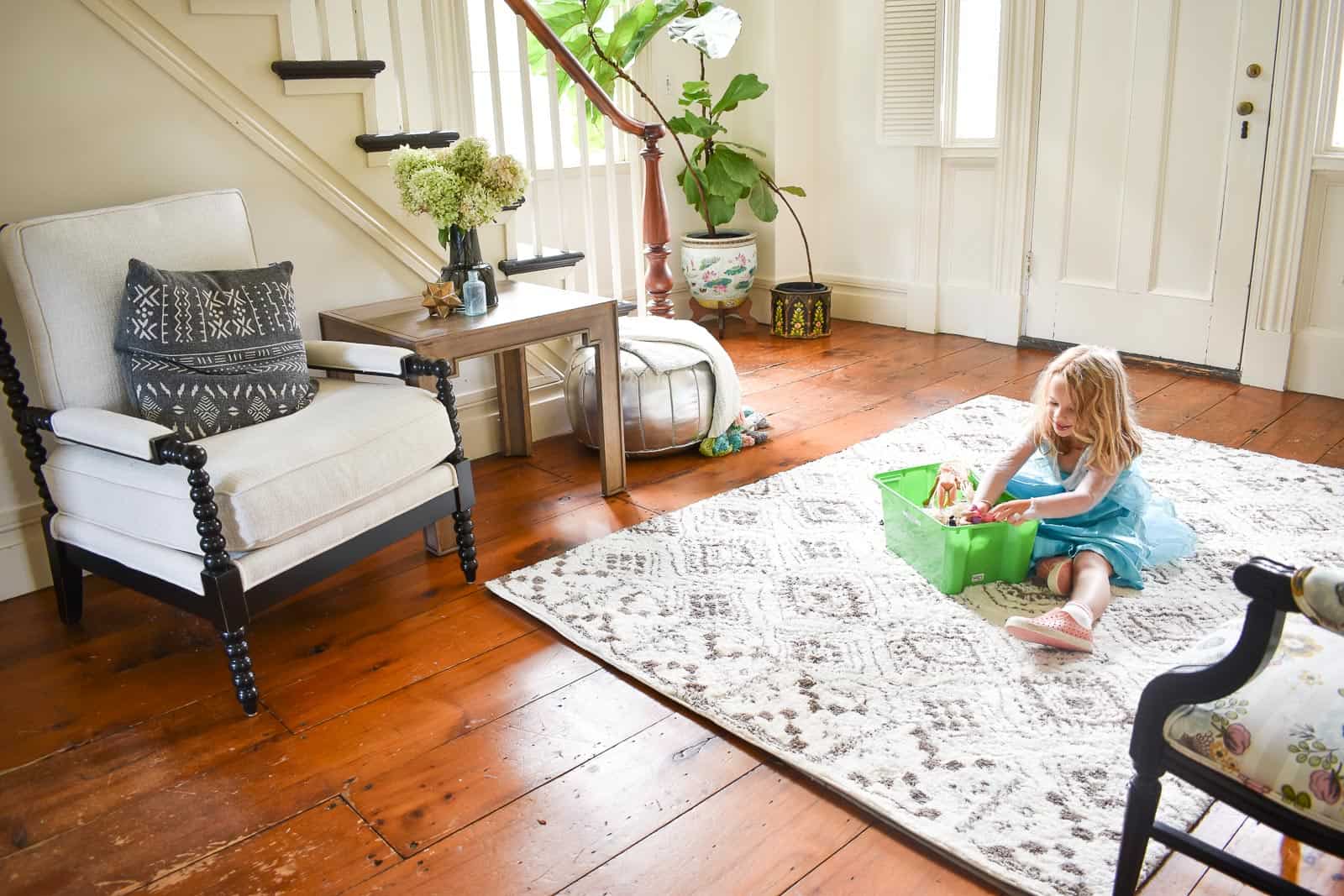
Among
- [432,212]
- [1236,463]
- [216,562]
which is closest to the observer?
[216,562]

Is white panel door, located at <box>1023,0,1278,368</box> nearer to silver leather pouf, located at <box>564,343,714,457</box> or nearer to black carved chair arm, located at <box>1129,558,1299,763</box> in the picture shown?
silver leather pouf, located at <box>564,343,714,457</box>

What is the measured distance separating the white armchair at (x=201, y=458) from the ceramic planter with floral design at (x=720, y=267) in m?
2.37

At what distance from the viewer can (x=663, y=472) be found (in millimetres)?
3367

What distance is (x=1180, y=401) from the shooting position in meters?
3.77

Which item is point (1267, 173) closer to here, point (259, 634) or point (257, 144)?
point (257, 144)

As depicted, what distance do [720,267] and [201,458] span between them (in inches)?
121

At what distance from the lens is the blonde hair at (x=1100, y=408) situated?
236cm

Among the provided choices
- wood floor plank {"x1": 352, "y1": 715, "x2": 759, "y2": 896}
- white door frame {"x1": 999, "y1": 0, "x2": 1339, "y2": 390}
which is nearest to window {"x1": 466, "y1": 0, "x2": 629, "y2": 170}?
white door frame {"x1": 999, "y1": 0, "x2": 1339, "y2": 390}

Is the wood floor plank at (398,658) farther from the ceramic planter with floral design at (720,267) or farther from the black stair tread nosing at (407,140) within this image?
the ceramic planter with floral design at (720,267)

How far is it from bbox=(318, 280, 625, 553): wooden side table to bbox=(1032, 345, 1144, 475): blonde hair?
1.25 meters

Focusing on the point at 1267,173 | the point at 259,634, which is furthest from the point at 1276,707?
the point at 1267,173

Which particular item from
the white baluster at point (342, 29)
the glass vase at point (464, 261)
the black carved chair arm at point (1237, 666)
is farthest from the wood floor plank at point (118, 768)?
the white baluster at point (342, 29)

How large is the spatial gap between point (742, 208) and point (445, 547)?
9.38ft

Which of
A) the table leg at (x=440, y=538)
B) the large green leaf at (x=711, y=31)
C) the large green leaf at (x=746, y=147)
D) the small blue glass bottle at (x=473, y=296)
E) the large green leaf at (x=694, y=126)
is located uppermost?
the large green leaf at (x=711, y=31)
